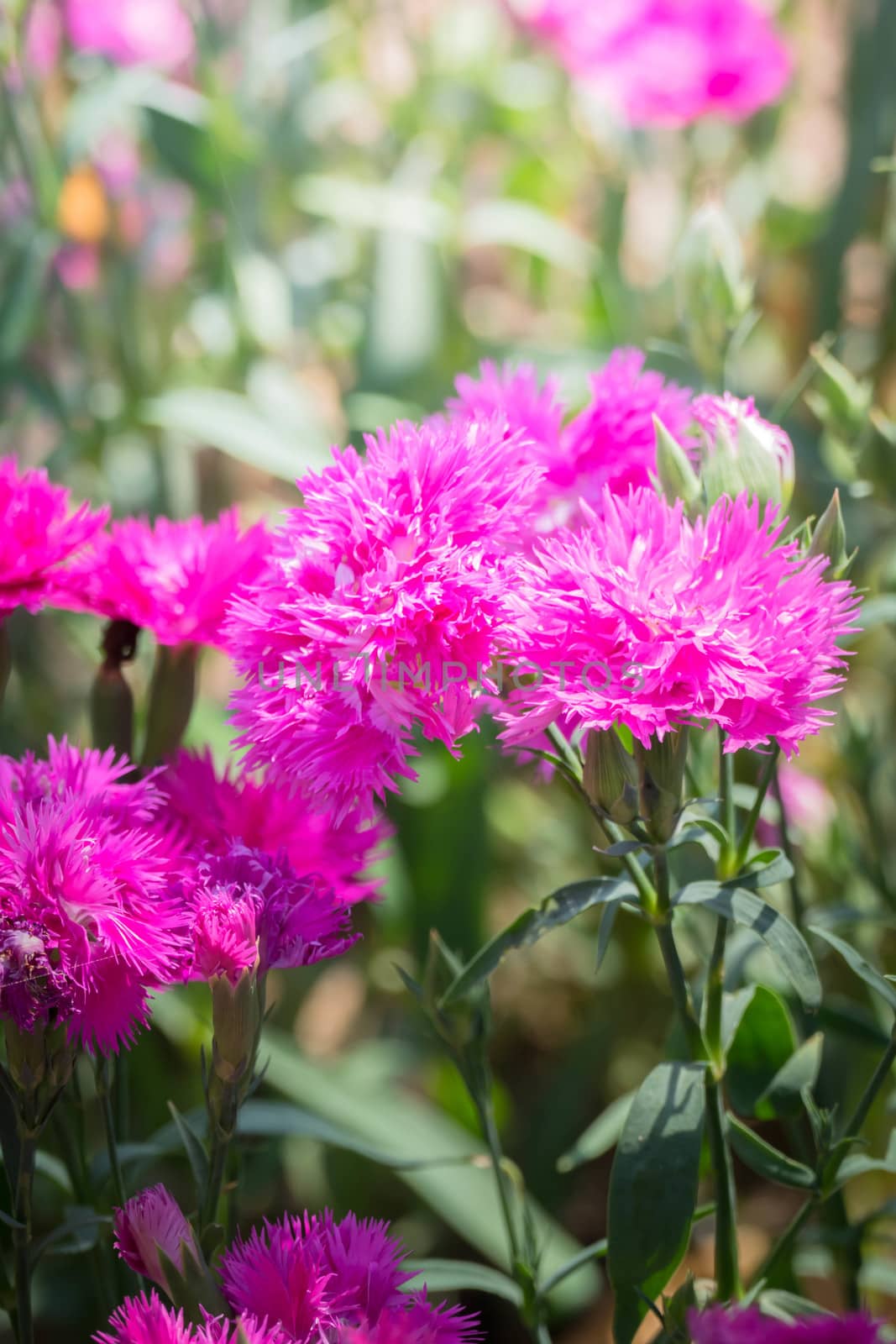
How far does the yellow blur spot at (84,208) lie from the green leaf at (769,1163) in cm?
91

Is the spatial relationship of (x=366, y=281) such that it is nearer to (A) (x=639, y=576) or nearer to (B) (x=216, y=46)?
(B) (x=216, y=46)

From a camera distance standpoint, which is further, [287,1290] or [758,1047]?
[758,1047]

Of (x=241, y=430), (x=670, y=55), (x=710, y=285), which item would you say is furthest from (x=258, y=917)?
(x=670, y=55)

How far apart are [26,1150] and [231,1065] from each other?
78mm

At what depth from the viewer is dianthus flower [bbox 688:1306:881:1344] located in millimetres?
345

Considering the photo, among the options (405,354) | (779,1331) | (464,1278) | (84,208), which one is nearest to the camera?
(779,1331)

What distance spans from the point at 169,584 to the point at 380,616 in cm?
17

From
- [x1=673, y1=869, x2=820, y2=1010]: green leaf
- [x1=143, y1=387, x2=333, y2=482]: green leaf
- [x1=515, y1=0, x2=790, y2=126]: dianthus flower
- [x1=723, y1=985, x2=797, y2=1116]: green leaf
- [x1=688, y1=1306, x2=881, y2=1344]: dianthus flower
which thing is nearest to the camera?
[x1=688, y1=1306, x2=881, y2=1344]: dianthus flower

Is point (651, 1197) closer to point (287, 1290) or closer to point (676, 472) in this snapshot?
point (287, 1290)

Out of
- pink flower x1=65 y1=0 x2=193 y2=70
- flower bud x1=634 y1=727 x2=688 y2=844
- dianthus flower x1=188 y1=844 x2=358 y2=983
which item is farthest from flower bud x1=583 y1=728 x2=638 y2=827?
pink flower x1=65 y1=0 x2=193 y2=70

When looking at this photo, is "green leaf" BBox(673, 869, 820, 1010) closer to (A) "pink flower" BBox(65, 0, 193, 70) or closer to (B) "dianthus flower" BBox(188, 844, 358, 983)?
(B) "dianthus flower" BBox(188, 844, 358, 983)

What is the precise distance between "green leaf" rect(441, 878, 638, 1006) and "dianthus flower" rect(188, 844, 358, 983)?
46mm

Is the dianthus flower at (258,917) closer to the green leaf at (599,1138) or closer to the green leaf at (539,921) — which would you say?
the green leaf at (539,921)

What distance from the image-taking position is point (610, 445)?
0.52 meters
